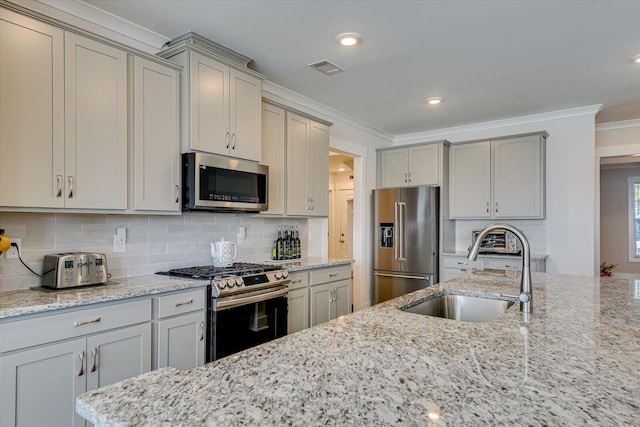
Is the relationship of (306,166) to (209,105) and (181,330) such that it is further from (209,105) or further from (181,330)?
(181,330)

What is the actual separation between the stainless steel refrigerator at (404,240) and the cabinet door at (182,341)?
9.81 feet

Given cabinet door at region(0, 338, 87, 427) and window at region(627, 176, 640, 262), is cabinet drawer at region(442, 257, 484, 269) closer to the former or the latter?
cabinet door at region(0, 338, 87, 427)

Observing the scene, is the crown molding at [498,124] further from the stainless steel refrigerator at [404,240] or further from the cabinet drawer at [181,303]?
the cabinet drawer at [181,303]

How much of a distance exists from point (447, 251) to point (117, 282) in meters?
3.88

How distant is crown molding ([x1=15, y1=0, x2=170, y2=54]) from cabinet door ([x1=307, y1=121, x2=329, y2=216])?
64.3 inches

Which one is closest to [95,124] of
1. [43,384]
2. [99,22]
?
[99,22]

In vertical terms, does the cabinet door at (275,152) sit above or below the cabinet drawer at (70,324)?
above

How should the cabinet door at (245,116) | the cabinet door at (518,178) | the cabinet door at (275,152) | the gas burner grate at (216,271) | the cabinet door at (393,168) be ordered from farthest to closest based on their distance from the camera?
1. the cabinet door at (393,168)
2. the cabinet door at (518,178)
3. the cabinet door at (275,152)
4. the cabinet door at (245,116)
5. the gas burner grate at (216,271)

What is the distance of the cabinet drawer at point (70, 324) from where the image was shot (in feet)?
5.52

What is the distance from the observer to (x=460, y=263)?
475cm

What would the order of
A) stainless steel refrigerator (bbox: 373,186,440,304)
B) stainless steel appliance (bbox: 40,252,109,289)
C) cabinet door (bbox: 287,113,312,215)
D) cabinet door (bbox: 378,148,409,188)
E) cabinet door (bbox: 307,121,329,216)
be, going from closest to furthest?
stainless steel appliance (bbox: 40,252,109,289) < cabinet door (bbox: 287,113,312,215) < cabinet door (bbox: 307,121,329,216) < stainless steel refrigerator (bbox: 373,186,440,304) < cabinet door (bbox: 378,148,409,188)

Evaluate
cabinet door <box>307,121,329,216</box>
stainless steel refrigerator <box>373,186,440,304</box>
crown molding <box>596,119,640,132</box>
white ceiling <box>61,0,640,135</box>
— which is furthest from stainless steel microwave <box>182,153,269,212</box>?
crown molding <box>596,119,640,132</box>

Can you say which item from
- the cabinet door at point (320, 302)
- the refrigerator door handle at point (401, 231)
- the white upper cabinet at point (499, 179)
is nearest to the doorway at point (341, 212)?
the refrigerator door handle at point (401, 231)

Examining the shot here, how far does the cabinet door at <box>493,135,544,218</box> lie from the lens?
457 centimetres
